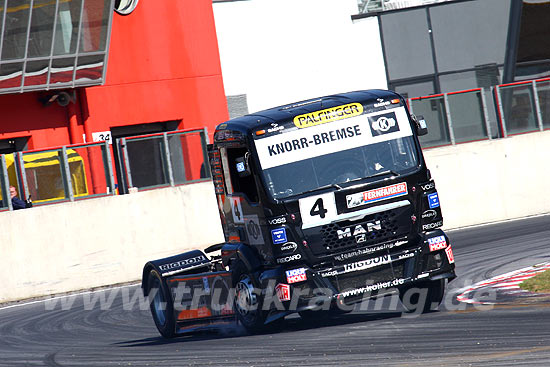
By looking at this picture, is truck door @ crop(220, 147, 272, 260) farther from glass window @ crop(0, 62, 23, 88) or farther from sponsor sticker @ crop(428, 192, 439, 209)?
glass window @ crop(0, 62, 23, 88)

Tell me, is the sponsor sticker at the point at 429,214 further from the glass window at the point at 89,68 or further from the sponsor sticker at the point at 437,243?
the glass window at the point at 89,68

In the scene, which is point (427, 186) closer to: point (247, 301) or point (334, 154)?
point (334, 154)

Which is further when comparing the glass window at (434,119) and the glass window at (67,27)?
the glass window at (67,27)

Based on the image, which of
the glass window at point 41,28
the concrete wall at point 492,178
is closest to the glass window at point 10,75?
the glass window at point 41,28

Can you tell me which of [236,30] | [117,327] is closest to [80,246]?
[117,327]

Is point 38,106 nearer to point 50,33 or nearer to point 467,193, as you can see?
point 50,33

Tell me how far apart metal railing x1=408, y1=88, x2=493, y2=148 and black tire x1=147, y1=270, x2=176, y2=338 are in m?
10.7

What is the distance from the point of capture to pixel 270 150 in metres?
10.4

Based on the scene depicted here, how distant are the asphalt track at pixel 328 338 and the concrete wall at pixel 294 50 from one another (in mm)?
16859

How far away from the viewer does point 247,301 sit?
1047cm

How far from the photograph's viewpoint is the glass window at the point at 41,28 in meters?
25.0

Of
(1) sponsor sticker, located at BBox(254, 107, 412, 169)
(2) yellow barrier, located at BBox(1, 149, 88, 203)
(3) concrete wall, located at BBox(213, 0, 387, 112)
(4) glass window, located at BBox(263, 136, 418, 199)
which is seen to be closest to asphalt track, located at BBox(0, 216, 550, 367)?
(4) glass window, located at BBox(263, 136, 418, 199)

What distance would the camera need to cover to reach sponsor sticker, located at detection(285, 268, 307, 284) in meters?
9.96

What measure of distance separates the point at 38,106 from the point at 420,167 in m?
19.3
